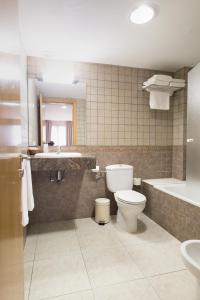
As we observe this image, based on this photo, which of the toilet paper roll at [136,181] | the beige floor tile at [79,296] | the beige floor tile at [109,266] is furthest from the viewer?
the toilet paper roll at [136,181]

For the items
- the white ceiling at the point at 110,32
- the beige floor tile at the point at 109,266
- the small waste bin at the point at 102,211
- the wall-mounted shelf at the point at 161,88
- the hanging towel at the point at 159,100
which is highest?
the white ceiling at the point at 110,32

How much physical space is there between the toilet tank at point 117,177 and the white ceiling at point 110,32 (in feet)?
5.05

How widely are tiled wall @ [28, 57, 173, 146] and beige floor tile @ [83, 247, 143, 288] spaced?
4.78ft

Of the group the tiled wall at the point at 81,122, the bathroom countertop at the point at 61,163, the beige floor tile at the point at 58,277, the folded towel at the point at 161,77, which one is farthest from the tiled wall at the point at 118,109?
the beige floor tile at the point at 58,277

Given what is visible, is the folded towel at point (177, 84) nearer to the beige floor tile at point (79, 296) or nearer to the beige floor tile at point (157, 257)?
the beige floor tile at point (157, 257)

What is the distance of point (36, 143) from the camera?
250cm

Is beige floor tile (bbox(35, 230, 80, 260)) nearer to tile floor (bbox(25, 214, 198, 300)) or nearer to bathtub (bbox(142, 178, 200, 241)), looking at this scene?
tile floor (bbox(25, 214, 198, 300))

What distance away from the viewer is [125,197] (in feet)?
7.21

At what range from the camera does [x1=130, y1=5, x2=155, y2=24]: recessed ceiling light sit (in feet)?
5.24

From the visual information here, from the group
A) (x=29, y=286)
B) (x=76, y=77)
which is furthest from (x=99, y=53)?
(x=29, y=286)

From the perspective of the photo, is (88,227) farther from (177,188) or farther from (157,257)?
(177,188)

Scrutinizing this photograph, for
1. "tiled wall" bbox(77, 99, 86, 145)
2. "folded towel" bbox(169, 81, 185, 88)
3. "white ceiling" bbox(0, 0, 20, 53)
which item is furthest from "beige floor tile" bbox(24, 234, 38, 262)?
"folded towel" bbox(169, 81, 185, 88)

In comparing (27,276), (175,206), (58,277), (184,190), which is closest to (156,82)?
(184,190)

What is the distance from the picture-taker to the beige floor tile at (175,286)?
4.28 feet
